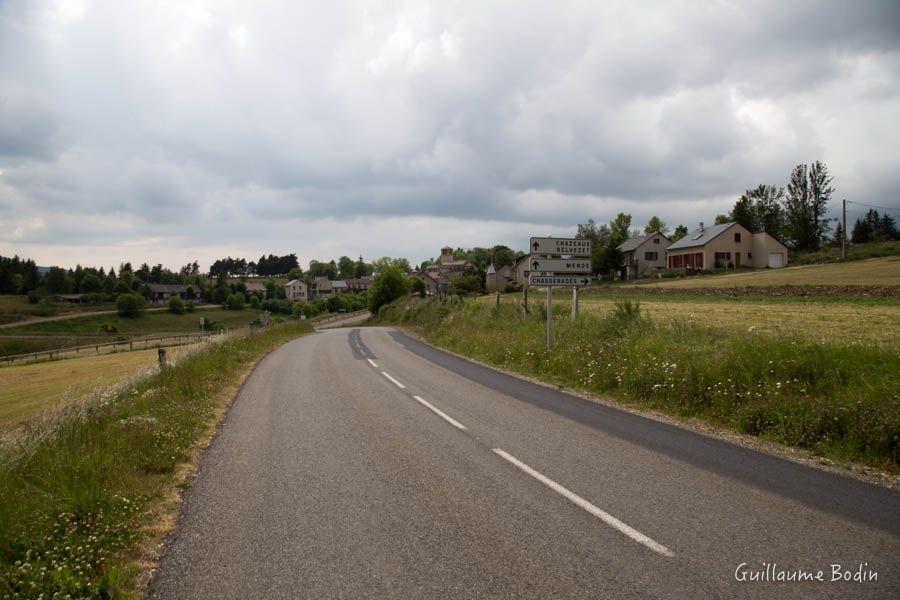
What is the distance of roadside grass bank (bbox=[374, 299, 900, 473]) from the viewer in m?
7.43

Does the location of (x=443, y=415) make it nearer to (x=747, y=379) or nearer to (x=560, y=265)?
(x=747, y=379)

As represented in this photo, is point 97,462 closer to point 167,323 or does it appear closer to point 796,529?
point 796,529

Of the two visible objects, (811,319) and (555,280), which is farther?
(811,319)

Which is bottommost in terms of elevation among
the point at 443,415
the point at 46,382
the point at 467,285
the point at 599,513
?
the point at 46,382

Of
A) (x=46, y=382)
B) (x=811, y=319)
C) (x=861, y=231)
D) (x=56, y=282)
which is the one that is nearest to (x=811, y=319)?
(x=811, y=319)

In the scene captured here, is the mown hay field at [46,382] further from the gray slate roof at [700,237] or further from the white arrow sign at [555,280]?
the gray slate roof at [700,237]

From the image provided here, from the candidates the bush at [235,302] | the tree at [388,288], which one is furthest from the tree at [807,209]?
the bush at [235,302]

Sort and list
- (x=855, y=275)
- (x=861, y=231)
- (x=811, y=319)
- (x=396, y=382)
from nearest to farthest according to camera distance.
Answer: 1. (x=396, y=382)
2. (x=811, y=319)
3. (x=855, y=275)
4. (x=861, y=231)

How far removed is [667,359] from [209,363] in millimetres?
12978

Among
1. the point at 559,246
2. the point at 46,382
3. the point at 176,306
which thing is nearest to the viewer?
the point at 559,246

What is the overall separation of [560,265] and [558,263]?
0.33 ft

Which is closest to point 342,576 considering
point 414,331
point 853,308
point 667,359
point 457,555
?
point 457,555

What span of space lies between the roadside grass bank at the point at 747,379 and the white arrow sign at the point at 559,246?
297 centimetres

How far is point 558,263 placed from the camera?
731 inches
